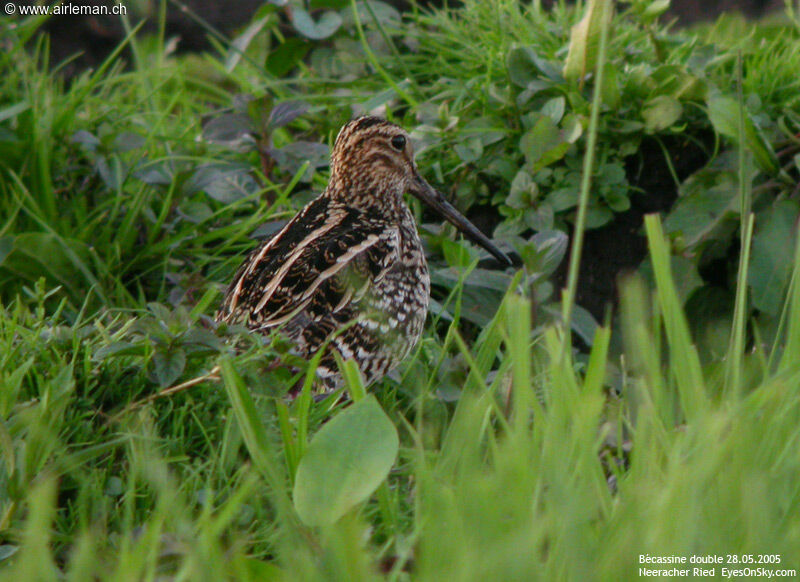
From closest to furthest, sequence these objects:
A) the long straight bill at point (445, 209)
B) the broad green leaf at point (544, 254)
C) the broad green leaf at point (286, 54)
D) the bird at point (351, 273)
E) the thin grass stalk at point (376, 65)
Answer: the bird at point (351, 273), the broad green leaf at point (544, 254), the long straight bill at point (445, 209), the thin grass stalk at point (376, 65), the broad green leaf at point (286, 54)

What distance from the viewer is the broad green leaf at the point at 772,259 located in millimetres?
3053

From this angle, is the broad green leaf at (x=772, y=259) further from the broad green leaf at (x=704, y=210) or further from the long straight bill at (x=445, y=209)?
the long straight bill at (x=445, y=209)

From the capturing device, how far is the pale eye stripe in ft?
8.66

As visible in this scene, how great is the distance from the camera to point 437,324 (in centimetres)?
325

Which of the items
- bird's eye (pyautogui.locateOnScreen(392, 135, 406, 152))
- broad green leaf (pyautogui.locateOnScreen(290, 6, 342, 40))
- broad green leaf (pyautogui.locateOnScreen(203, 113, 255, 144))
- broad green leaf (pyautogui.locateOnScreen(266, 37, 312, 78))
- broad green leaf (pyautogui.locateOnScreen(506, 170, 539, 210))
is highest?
broad green leaf (pyautogui.locateOnScreen(290, 6, 342, 40))

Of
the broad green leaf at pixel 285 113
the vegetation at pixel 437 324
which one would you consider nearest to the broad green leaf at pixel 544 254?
the vegetation at pixel 437 324

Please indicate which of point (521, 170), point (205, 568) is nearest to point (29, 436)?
point (205, 568)

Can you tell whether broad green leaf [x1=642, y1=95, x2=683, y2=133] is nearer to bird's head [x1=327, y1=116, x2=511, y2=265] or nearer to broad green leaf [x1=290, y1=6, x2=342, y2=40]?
bird's head [x1=327, y1=116, x2=511, y2=265]

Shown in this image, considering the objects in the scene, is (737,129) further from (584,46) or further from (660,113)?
(584,46)

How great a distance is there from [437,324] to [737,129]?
104 cm

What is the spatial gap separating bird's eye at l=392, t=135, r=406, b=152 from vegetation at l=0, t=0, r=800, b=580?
0.27 metres

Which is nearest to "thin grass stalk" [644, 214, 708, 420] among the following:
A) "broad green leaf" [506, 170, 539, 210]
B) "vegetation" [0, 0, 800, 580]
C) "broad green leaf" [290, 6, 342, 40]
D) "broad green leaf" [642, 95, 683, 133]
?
"vegetation" [0, 0, 800, 580]

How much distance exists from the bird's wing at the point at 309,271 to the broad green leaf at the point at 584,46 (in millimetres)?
889

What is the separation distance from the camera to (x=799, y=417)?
6.05ft
